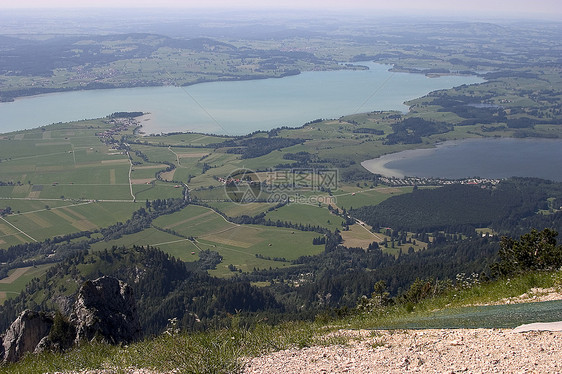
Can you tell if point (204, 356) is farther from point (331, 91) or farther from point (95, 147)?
point (331, 91)


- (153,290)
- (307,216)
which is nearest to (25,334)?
(153,290)

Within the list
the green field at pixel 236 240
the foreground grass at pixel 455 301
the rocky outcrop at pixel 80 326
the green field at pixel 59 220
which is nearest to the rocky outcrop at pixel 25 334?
the rocky outcrop at pixel 80 326

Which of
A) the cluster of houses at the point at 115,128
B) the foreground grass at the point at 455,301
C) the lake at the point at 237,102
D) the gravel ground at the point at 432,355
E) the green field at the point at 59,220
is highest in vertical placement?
the gravel ground at the point at 432,355

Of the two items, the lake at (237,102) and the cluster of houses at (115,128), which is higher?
the lake at (237,102)

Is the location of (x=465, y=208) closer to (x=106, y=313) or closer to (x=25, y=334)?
(x=106, y=313)

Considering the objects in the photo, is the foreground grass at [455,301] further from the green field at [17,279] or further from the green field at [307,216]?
the green field at [307,216]

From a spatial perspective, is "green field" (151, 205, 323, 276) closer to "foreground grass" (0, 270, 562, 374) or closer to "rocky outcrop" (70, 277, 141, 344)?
"rocky outcrop" (70, 277, 141, 344)

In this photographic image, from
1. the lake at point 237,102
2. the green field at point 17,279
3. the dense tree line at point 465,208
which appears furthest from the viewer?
the lake at point 237,102

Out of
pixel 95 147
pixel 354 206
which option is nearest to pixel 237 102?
pixel 95 147
